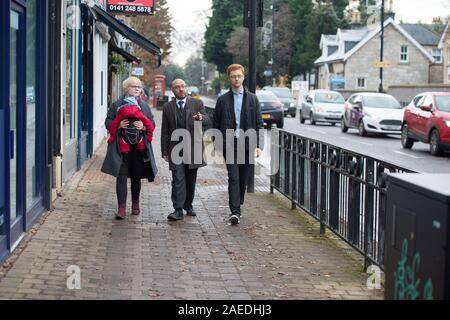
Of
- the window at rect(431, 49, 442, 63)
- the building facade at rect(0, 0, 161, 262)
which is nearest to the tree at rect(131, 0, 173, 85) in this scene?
the window at rect(431, 49, 442, 63)

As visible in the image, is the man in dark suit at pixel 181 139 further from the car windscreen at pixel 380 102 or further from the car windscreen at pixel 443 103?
the car windscreen at pixel 380 102

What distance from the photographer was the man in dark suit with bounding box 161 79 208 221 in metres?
9.66

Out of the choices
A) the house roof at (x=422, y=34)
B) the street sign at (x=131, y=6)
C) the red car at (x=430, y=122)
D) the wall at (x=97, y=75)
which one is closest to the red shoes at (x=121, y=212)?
the wall at (x=97, y=75)

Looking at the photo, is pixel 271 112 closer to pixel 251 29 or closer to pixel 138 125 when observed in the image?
pixel 251 29

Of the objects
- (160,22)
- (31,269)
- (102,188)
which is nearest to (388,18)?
(160,22)

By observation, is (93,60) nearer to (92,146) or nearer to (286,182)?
(92,146)

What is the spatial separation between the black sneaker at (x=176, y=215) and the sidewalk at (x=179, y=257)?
0.07m

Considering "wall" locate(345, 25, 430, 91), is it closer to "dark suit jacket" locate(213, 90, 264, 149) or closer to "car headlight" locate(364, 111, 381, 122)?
"car headlight" locate(364, 111, 381, 122)

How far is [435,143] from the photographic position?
20938mm

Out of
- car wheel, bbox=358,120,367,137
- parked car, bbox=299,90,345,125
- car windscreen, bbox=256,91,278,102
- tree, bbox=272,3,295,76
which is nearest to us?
car wheel, bbox=358,120,367,137

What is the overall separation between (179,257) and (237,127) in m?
2.68

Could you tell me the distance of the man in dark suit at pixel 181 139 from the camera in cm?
966

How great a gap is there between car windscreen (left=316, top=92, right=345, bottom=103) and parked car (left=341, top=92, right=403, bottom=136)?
6594 mm

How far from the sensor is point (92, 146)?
17.8 metres
